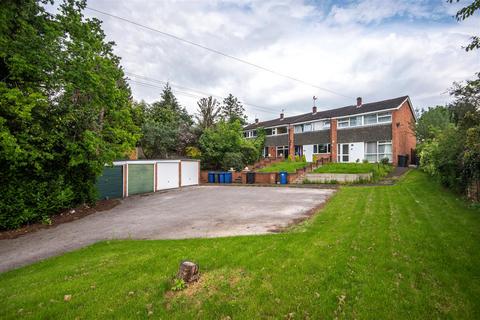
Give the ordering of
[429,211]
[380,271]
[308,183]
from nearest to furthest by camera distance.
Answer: [380,271], [429,211], [308,183]

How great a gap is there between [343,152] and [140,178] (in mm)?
20758

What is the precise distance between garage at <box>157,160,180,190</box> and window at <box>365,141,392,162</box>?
1882 centimetres

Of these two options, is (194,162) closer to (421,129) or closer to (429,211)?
(429,211)

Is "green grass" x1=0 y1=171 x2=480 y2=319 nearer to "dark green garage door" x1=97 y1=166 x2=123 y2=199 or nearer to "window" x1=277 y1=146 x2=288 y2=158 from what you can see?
"dark green garage door" x1=97 y1=166 x2=123 y2=199

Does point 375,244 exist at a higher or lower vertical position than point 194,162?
lower

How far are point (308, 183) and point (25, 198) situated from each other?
1685cm

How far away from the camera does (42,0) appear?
28.6 ft

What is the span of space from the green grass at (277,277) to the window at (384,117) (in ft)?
61.9

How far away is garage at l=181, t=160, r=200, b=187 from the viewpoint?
20806mm

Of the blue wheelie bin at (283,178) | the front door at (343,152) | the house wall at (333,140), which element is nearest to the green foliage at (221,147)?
the blue wheelie bin at (283,178)

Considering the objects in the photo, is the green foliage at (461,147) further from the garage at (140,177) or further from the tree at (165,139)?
the tree at (165,139)

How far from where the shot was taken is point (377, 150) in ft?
75.6

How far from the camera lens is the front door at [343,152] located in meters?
25.5

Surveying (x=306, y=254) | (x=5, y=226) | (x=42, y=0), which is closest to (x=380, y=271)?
(x=306, y=254)
